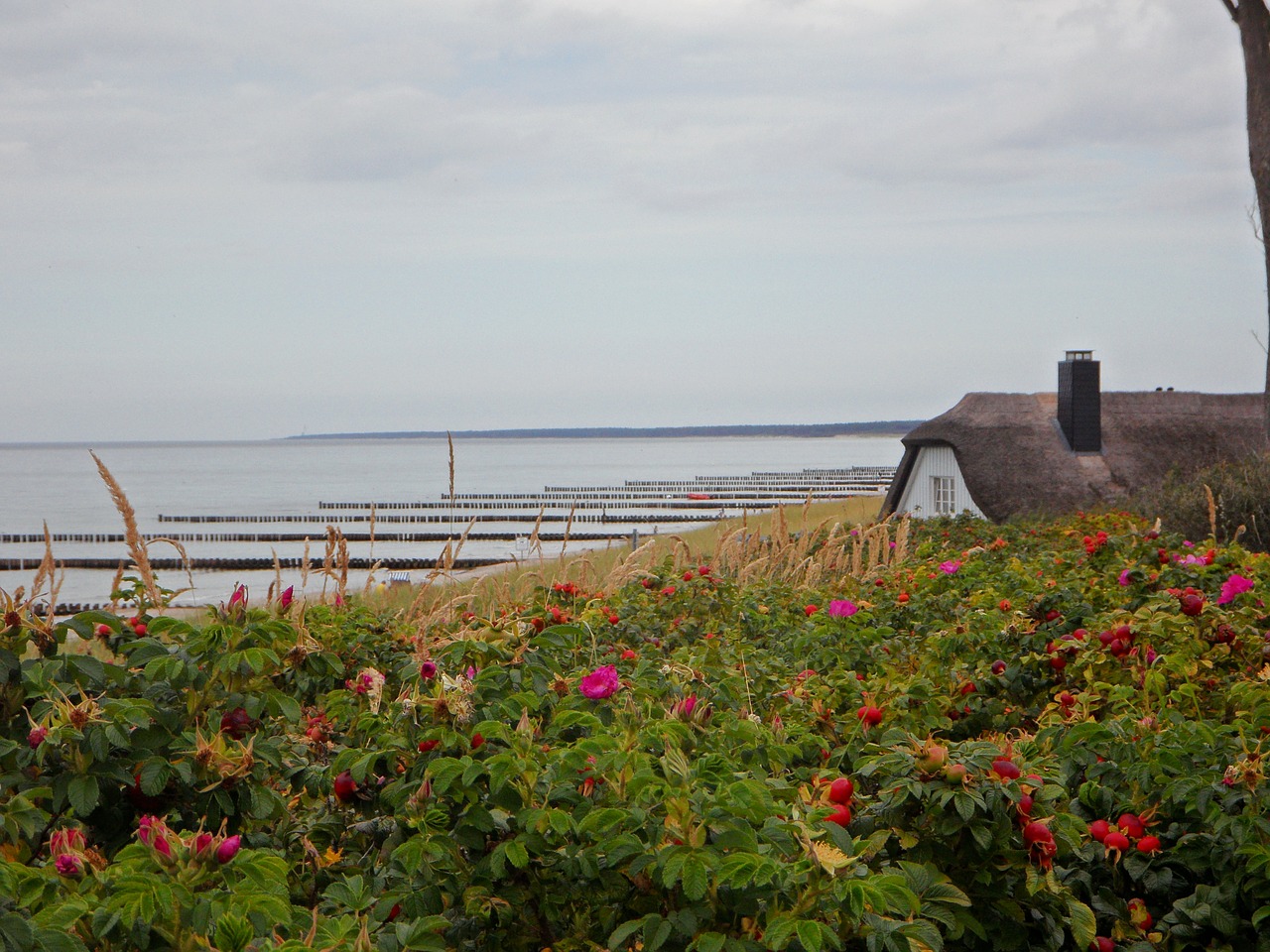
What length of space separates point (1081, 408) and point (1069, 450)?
2.61 ft

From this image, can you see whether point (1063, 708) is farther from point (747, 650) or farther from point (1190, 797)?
point (747, 650)

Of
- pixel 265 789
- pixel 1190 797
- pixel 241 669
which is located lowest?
pixel 1190 797

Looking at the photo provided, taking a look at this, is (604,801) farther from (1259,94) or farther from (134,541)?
(1259,94)

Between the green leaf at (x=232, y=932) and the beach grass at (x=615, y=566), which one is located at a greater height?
the green leaf at (x=232, y=932)

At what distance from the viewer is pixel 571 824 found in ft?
5.73

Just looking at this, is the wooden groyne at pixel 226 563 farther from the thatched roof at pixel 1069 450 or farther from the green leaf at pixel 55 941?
the green leaf at pixel 55 941

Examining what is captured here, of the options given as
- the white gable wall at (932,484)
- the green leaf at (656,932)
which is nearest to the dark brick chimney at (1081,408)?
the white gable wall at (932,484)

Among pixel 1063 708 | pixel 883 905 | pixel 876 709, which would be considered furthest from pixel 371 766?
pixel 1063 708

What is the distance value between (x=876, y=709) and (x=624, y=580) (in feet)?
9.52

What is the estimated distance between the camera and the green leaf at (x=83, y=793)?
6.12ft

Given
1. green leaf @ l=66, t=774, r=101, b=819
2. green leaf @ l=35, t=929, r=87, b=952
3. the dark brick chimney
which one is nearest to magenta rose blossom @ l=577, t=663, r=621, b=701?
green leaf @ l=66, t=774, r=101, b=819

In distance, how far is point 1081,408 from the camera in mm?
17438

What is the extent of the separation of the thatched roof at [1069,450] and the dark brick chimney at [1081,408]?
177mm

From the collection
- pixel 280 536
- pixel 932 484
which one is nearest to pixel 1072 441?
pixel 932 484
